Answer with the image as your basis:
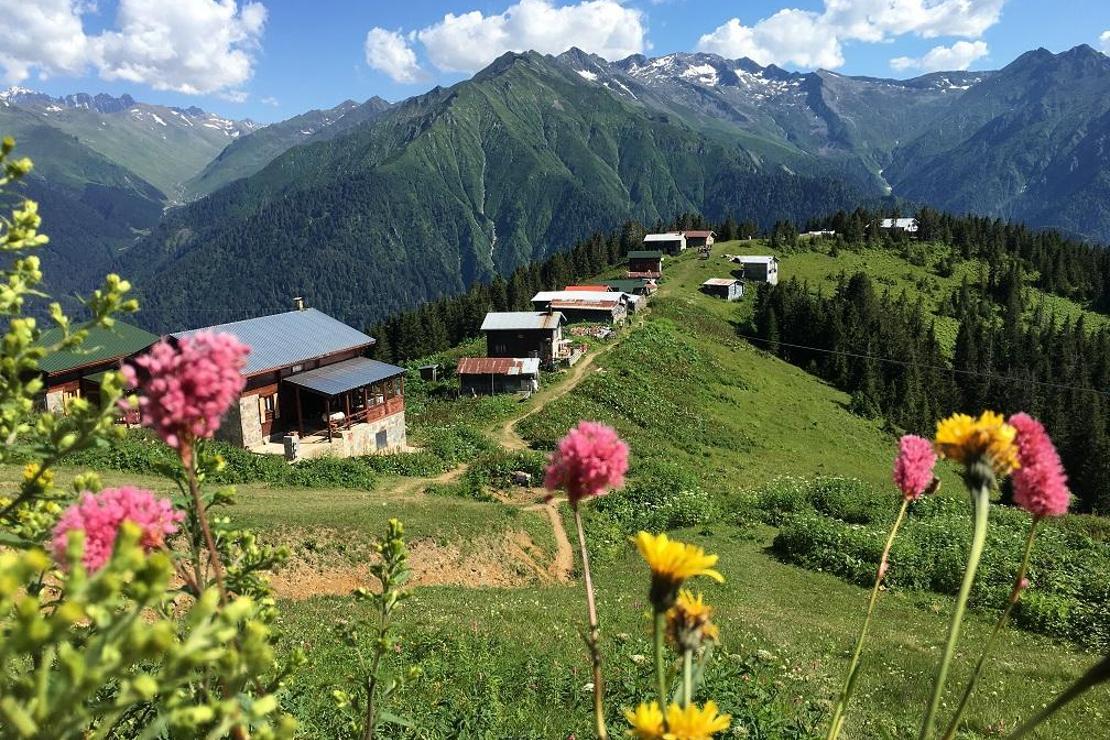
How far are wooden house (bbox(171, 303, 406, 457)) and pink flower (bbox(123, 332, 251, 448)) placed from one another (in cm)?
3413

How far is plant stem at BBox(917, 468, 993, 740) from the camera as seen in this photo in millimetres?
2498

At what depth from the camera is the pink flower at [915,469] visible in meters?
3.72

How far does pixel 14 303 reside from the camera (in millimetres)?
3236

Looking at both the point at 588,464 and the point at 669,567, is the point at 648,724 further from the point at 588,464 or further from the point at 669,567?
the point at 588,464

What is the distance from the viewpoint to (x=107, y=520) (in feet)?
7.91

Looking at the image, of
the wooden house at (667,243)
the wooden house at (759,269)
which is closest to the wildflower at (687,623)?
the wooden house at (759,269)

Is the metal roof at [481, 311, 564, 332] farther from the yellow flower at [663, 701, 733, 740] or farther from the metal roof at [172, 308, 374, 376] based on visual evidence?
the yellow flower at [663, 701, 733, 740]

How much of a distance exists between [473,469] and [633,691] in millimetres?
27428

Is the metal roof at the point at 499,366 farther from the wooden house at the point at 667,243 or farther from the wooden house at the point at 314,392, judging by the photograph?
the wooden house at the point at 667,243

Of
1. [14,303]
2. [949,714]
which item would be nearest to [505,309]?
[949,714]

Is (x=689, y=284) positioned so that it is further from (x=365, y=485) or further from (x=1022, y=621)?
(x=1022, y=621)

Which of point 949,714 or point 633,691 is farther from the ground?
point 633,691

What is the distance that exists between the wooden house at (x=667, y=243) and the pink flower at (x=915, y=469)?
118m

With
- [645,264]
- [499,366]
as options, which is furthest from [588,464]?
[645,264]
